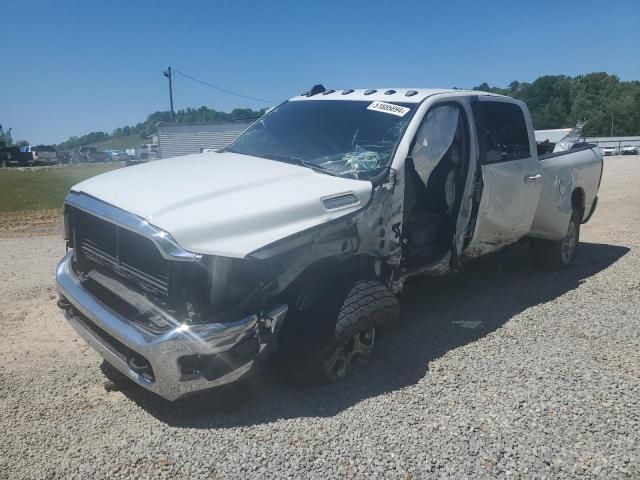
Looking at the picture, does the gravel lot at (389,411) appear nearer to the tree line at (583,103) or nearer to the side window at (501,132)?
the side window at (501,132)

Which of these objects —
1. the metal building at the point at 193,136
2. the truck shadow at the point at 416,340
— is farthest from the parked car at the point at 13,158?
the truck shadow at the point at 416,340

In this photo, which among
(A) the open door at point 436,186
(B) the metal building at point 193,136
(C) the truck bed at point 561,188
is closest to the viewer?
(A) the open door at point 436,186

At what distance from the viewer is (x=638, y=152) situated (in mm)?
58531

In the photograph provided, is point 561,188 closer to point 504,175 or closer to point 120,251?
point 504,175

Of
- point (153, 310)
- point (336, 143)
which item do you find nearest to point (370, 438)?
point (153, 310)

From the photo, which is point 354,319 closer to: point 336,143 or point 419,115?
point 336,143

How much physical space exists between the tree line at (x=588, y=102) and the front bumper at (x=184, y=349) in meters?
85.3

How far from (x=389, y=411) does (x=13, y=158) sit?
67.0 m

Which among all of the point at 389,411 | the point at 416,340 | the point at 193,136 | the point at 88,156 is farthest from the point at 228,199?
the point at 88,156

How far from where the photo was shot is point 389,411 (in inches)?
134

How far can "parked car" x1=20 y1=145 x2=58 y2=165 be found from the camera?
6285 cm

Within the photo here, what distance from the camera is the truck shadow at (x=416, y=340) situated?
343cm

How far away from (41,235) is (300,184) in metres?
8.14

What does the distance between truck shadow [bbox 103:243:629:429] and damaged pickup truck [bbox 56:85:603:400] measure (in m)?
0.20
